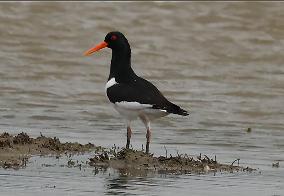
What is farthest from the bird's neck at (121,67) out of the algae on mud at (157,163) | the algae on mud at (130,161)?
the algae on mud at (157,163)

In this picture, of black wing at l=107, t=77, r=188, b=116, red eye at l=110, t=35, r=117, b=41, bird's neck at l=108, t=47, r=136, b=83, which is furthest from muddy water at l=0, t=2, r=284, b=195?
red eye at l=110, t=35, r=117, b=41

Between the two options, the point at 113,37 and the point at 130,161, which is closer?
the point at 130,161

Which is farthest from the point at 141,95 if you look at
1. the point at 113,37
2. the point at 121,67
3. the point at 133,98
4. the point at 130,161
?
the point at 113,37

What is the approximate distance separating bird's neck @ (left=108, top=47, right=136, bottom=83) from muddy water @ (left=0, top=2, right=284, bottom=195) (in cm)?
102

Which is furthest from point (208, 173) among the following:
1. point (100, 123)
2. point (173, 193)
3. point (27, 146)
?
point (100, 123)

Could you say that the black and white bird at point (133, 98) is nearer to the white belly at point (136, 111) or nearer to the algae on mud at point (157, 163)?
the white belly at point (136, 111)

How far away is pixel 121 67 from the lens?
1309 cm

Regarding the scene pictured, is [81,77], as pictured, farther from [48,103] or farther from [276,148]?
[276,148]

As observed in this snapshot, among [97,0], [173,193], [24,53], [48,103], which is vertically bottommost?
[173,193]

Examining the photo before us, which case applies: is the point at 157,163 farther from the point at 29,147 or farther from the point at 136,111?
the point at 29,147

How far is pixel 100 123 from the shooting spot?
52.1 ft

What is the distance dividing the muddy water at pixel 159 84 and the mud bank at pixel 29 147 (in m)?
0.33

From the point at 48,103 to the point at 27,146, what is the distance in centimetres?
588

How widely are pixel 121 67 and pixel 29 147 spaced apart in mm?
1919
